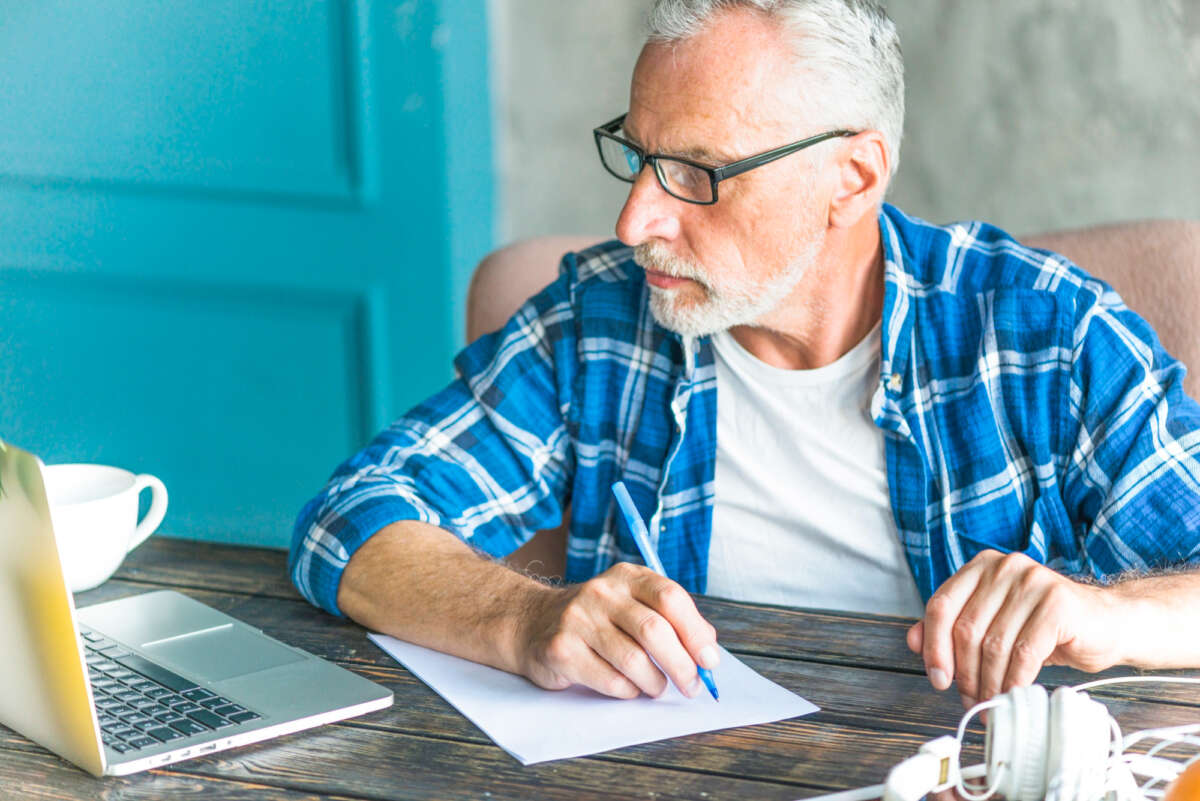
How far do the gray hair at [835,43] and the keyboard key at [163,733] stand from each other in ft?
2.82

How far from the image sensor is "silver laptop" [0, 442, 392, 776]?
0.85 m

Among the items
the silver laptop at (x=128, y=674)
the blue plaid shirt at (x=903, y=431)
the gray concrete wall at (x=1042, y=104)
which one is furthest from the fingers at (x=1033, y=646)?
the gray concrete wall at (x=1042, y=104)

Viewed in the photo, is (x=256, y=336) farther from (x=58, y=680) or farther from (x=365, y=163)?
(x=58, y=680)

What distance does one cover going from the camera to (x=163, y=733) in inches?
37.1

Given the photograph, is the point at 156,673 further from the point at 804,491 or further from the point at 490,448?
the point at 804,491

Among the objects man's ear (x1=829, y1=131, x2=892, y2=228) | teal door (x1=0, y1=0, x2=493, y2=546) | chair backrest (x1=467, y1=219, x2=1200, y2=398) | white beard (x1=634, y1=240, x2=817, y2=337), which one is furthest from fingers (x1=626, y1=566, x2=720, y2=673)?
teal door (x1=0, y1=0, x2=493, y2=546)

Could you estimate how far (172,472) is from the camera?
3.06 metres

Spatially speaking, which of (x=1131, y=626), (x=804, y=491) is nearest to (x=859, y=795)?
(x=1131, y=626)

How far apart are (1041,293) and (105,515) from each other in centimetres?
99

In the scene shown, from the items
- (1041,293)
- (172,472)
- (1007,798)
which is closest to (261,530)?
(172,472)

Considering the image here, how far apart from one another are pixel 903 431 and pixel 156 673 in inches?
31.8

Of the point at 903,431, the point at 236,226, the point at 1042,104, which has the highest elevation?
the point at 1042,104

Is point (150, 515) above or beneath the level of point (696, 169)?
beneath

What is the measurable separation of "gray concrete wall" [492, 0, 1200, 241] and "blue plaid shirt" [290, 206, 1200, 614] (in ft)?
2.35
